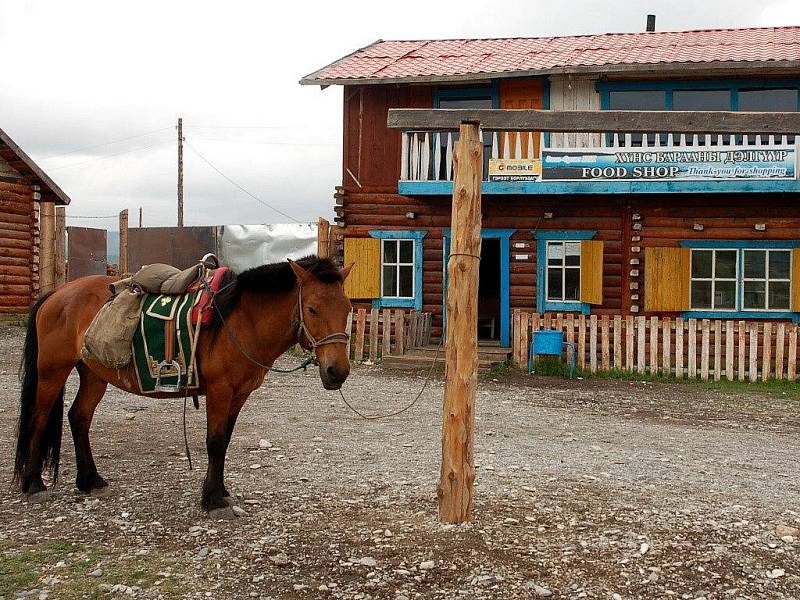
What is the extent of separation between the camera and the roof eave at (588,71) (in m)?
14.6

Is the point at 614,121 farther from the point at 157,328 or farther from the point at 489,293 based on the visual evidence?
the point at 489,293

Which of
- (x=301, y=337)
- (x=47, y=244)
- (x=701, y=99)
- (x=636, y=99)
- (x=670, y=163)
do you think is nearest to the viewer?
(x=301, y=337)

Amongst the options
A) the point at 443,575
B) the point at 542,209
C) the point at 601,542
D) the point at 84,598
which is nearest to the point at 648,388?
the point at 542,209

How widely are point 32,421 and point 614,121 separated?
4808mm

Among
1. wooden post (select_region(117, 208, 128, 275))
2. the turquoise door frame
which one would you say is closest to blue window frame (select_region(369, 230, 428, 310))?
the turquoise door frame

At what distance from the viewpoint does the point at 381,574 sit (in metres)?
4.22

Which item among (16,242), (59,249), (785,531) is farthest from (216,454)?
(16,242)

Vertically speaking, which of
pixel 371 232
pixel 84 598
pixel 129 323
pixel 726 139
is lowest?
A: pixel 84 598

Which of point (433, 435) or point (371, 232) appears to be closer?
point (433, 435)

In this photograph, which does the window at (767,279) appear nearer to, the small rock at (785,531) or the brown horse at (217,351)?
the small rock at (785,531)

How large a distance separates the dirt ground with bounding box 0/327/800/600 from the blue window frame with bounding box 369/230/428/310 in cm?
773

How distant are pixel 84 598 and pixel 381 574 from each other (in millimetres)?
1527

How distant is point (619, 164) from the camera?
49.1ft

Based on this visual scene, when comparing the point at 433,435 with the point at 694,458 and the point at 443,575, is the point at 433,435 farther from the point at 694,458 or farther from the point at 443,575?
the point at 443,575
